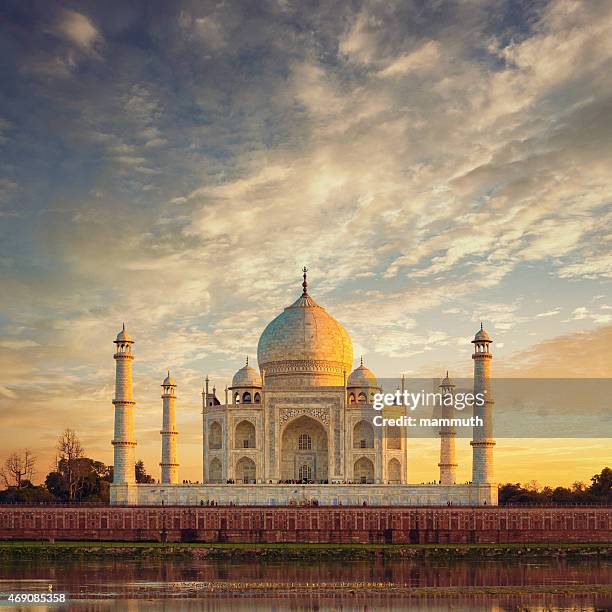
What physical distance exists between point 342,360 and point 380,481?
8378mm

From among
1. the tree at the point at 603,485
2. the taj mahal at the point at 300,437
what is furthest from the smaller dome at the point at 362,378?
the tree at the point at 603,485

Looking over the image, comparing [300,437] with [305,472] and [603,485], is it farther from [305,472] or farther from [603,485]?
[603,485]

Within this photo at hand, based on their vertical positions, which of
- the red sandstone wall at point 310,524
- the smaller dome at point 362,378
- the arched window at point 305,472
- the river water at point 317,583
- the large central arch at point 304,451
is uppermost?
the smaller dome at point 362,378

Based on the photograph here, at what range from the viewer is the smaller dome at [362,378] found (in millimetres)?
61562

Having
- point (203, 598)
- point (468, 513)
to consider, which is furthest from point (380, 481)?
point (203, 598)

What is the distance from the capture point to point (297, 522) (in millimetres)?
51938

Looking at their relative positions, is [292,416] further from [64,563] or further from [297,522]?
[64,563]

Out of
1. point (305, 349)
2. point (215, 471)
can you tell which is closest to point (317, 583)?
point (215, 471)

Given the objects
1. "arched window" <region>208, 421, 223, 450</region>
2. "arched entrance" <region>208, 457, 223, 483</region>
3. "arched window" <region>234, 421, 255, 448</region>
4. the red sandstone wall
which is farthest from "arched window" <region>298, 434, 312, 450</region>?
the red sandstone wall

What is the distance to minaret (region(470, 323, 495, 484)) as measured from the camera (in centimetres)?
5384

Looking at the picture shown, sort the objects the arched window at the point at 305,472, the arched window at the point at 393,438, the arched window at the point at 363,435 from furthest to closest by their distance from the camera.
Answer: the arched window at the point at 305,472 < the arched window at the point at 393,438 < the arched window at the point at 363,435

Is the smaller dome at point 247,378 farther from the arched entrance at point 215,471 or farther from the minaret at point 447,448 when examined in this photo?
the minaret at point 447,448

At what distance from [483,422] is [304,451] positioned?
12.1 meters

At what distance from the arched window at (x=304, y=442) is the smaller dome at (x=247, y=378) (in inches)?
153
